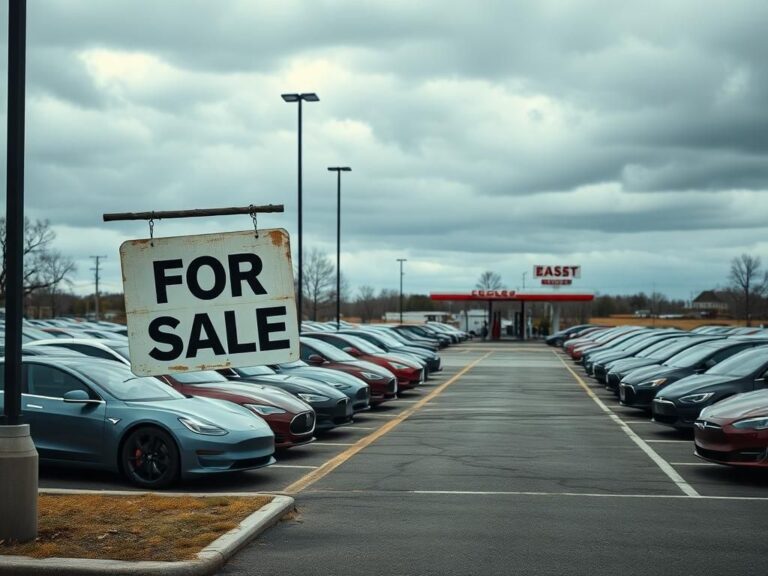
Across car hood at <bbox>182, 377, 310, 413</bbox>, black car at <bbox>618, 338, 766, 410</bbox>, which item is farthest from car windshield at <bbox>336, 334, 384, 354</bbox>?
car hood at <bbox>182, 377, 310, 413</bbox>

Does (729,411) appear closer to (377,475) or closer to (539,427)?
(377,475)

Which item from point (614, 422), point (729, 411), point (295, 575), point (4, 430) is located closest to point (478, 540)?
point (295, 575)

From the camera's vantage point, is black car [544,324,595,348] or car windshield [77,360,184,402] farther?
black car [544,324,595,348]

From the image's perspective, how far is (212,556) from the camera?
702cm

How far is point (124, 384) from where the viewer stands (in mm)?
11344

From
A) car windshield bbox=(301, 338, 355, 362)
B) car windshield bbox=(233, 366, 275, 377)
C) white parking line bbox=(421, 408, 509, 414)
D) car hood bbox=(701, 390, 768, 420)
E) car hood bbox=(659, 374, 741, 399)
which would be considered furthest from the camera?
car windshield bbox=(301, 338, 355, 362)

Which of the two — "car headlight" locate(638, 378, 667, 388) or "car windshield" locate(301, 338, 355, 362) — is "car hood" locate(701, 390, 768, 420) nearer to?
"car headlight" locate(638, 378, 667, 388)

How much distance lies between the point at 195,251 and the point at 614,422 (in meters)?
11.9

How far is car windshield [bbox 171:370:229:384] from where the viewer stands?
13.4 metres

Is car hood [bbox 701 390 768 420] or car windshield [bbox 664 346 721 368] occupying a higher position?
car windshield [bbox 664 346 721 368]

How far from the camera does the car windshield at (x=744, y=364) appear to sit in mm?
15164

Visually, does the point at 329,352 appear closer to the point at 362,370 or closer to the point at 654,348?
the point at 362,370

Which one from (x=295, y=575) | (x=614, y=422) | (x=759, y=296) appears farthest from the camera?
(x=759, y=296)

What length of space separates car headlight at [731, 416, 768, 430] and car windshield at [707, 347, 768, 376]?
423 cm
